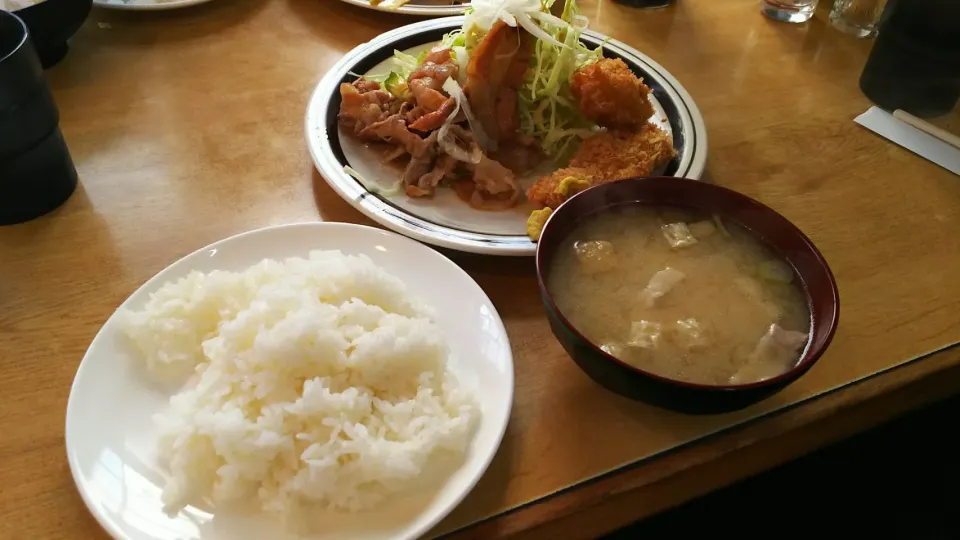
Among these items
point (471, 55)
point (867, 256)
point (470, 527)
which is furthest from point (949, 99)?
point (470, 527)

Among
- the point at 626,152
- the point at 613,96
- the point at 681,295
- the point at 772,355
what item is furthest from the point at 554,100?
the point at 772,355

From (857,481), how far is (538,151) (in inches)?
48.4

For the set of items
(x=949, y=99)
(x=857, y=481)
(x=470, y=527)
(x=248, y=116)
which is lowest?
(x=857, y=481)

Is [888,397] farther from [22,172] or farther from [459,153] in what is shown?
[22,172]

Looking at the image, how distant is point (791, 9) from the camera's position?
2365 millimetres

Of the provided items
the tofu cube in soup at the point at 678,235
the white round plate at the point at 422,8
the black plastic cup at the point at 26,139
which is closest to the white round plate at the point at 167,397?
the tofu cube in soup at the point at 678,235

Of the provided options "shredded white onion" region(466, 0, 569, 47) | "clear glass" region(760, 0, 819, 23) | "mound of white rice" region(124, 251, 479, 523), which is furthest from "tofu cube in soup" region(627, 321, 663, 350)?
"clear glass" region(760, 0, 819, 23)

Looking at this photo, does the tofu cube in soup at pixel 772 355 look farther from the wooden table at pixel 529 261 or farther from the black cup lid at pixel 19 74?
the black cup lid at pixel 19 74

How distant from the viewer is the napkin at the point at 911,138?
69.8 inches

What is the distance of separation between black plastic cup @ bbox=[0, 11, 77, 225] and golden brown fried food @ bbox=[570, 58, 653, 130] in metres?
1.18

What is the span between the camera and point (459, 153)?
5.25 ft

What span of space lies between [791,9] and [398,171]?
1.64 m

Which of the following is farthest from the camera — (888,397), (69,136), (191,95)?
(191,95)

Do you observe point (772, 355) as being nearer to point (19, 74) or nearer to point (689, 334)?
point (689, 334)
